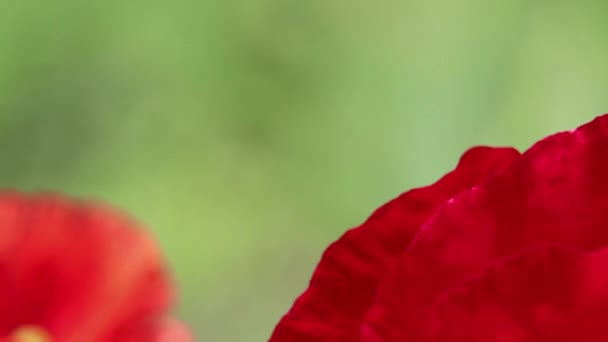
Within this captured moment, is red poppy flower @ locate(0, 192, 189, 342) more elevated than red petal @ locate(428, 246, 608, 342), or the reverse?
red poppy flower @ locate(0, 192, 189, 342)

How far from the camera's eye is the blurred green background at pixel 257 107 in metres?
0.60

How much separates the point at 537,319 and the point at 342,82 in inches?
17.5

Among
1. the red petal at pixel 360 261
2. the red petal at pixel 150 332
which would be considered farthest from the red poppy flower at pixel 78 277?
the red petal at pixel 360 261

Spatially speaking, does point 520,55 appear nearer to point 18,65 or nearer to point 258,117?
point 258,117

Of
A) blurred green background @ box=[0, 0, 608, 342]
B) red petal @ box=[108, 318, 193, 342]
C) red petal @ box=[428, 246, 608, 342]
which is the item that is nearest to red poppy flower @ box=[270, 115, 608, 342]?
red petal @ box=[428, 246, 608, 342]

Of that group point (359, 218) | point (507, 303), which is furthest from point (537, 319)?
point (359, 218)

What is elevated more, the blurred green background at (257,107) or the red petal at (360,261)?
the blurred green background at (257,107)

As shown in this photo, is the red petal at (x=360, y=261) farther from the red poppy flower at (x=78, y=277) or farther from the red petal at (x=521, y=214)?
the red poppy flower at (x=78, y=277)

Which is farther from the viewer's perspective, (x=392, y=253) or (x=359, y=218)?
(x=359, y=218)

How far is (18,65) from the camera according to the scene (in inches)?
23.6

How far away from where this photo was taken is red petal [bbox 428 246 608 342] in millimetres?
172

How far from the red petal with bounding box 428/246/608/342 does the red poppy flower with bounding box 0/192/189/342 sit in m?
0.21

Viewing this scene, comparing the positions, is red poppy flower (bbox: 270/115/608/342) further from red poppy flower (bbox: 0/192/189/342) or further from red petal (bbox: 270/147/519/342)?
red poppy flower (bbox: 0/192/189/342)

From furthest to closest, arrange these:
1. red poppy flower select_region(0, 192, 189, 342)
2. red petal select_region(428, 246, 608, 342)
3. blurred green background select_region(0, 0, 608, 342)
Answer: blurred green background select_region(0, 0, 608, 342) → red poppy flower select_region(0, 192, 189, 342) → red petal select_region(428, 246, 608, 342)
